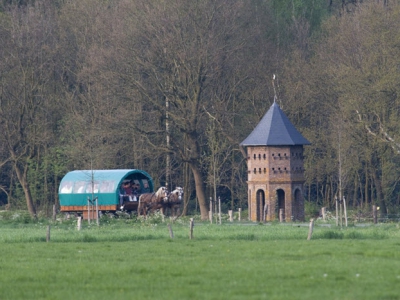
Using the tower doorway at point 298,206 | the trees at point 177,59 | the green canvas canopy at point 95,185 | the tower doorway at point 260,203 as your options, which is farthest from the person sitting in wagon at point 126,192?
the tower doorway at point 298,206

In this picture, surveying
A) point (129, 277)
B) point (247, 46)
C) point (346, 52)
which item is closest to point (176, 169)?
point (247, 46)

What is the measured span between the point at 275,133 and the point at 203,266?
2940 cm

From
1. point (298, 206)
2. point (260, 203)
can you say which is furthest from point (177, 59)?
point (298, 206)

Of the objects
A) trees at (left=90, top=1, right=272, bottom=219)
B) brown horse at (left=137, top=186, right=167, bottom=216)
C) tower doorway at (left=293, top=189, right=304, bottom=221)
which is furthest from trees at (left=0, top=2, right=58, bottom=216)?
tower doorway at (left=293, top=189, right=304, bottom=221)

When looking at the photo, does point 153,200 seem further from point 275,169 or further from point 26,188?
point 26,188

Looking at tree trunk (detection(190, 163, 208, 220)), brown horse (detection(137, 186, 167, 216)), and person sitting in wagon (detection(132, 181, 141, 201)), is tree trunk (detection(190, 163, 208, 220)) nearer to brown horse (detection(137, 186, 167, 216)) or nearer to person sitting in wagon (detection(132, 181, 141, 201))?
person sitting in wagon (detection(132, 181, 141, 201))

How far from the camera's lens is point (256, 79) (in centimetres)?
5850

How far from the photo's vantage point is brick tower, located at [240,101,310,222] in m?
51.3

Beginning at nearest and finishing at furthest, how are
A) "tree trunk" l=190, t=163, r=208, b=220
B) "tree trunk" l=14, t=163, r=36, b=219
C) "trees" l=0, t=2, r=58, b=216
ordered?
"tree trunk" l=190, t=163, r=208, b=220 → "trees" l=0, t=2, r=58, b=216 → "tree trunk" l=14, t=163, r=36, b=219

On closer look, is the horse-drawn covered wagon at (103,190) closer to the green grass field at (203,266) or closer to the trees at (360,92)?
the trees at (360,92)

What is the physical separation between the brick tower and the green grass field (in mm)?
16549

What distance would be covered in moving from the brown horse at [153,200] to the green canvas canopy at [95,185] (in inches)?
57.5

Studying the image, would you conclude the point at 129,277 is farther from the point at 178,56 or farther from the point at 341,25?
the point at 341,25

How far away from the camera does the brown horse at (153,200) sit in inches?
2021
